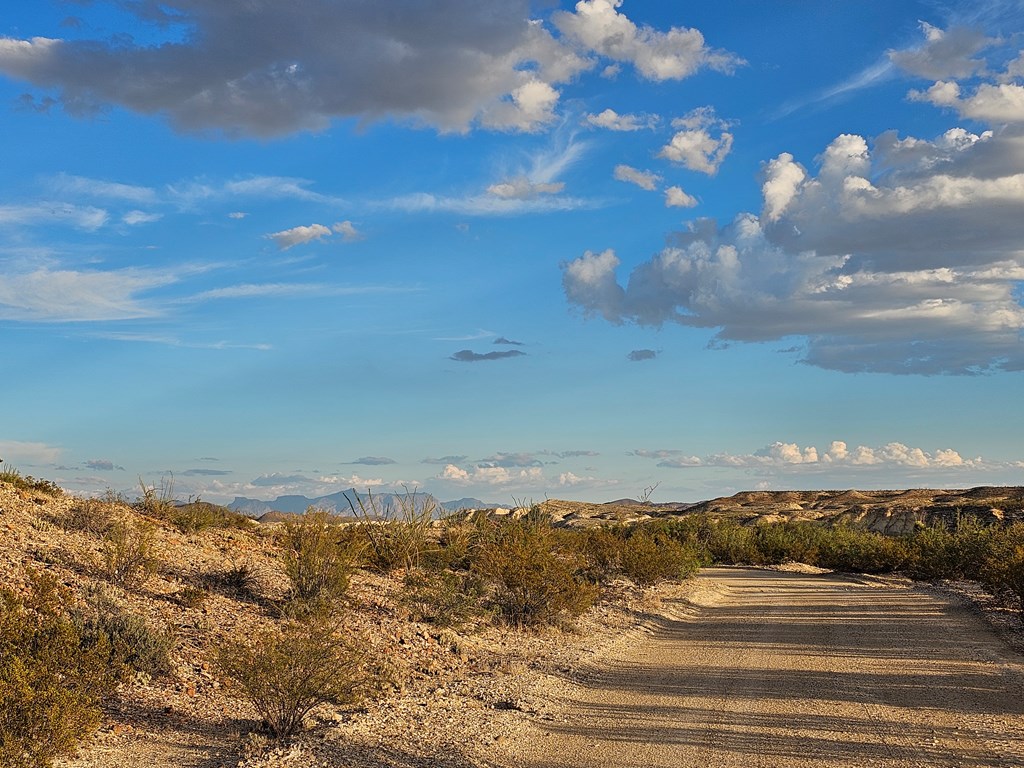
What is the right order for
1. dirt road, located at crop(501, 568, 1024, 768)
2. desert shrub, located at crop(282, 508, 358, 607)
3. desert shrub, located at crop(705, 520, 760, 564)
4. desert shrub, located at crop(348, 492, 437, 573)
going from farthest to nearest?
desert shrub, located at crop(705, 520, 760, 564) → desert shrub, located at crop(348, 492, 437, 573) → desert shrub, located at crop(282, 508, 358, 607) → dirt road, located at crop(501, 568, 1024, 768)

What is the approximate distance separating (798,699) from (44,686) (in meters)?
9.45

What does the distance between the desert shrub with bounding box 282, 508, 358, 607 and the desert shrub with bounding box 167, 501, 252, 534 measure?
306 cm

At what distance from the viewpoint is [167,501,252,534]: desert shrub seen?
837 inches

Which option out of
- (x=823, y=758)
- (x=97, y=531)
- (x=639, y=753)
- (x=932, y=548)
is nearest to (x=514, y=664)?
(x=639, y=753)

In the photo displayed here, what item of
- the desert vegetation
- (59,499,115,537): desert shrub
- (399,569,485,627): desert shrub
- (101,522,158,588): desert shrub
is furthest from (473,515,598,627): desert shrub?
(59,499,115,537): desert shrub

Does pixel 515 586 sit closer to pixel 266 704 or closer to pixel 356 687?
pixel 356 687

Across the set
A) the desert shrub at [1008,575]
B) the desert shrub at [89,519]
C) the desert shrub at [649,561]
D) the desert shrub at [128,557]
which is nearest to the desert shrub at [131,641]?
the desert shrub at [128,557]

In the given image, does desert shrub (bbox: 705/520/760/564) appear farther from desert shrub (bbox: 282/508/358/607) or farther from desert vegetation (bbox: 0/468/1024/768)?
desert shrub (bbox: 282/508/358/607)

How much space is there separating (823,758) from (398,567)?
47.8ft

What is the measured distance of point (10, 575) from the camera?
13633 mm

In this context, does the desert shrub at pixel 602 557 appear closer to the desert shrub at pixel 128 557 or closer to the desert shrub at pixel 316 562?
the desert shrub at pixel 316 562

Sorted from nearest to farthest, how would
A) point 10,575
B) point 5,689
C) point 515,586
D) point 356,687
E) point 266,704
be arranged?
point 5,689 < point 266,704 < point 356,687 < point 10,575 < point 515,586

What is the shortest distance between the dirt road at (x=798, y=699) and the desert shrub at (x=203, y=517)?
1142 centimetres

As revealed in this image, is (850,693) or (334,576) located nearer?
(850,693)
